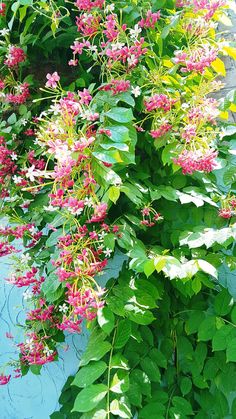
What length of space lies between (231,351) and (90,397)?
0.39 m

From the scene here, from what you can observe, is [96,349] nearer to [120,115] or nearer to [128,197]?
[128,197]

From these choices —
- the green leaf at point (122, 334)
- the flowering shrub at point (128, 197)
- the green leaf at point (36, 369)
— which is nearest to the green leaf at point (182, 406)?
the flowering shrub at point (128, 197)

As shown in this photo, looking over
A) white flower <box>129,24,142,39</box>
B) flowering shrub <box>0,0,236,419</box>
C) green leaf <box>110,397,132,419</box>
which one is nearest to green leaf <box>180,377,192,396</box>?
flowering shrub <box>0,0,236,419</box>

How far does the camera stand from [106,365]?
127 cm

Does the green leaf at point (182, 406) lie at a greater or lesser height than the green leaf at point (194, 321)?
lesser

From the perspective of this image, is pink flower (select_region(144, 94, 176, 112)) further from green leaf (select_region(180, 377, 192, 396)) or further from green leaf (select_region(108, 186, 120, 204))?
green leaf (select_region(180, 377, 192, 396))

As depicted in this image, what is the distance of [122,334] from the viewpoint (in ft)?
4.33

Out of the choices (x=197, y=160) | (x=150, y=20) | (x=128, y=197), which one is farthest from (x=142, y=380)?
(x=150, y=20)

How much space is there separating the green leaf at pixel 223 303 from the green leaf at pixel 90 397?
0.45 meters

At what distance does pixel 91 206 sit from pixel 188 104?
436mm

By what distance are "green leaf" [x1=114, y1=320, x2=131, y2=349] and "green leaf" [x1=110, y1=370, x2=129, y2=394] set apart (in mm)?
74

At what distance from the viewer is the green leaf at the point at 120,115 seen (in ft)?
4.18

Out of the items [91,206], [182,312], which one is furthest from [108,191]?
[182,312]

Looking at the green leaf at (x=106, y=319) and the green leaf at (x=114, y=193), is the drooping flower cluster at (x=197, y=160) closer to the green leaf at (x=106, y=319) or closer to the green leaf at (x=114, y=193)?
the green leaf at (x=114, y=193)
